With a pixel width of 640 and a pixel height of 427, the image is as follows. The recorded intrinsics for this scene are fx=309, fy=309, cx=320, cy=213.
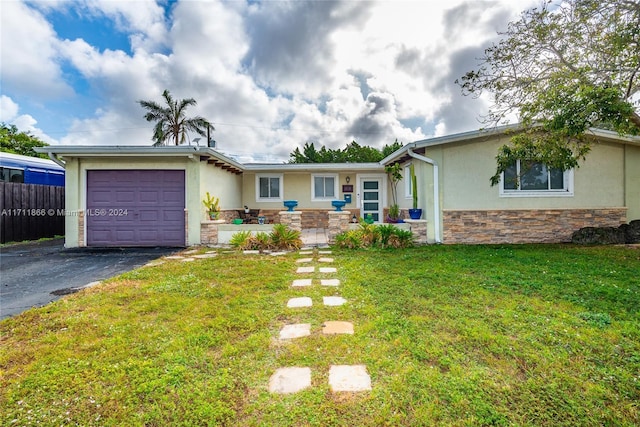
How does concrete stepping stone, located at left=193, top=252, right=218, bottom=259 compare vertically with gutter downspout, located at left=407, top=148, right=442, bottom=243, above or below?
below

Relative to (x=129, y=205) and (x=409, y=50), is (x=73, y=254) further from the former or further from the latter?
(x=409, y=50)

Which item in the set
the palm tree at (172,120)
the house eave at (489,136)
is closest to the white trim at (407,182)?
the house eave at (489,136)

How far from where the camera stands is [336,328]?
3133mm

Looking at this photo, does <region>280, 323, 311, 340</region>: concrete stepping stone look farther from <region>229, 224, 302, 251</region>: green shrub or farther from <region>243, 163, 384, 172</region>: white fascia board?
<region>243, 163, 384, 172</region>: white fascia board

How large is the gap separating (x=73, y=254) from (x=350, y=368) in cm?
849

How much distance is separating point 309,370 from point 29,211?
12.6m

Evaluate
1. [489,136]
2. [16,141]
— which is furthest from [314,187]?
[16,141]

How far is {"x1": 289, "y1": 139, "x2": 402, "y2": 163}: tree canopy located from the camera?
29922 mm

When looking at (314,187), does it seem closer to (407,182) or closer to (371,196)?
(371,196)

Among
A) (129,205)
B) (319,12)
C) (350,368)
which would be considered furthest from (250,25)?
(350,368)

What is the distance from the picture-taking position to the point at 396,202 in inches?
488

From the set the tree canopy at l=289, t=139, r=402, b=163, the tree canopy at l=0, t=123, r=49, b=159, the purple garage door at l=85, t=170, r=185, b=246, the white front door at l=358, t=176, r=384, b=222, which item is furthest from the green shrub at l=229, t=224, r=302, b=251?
the tree canopy at l=0, t=123, r=49, b=159

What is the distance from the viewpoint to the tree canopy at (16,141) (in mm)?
21906

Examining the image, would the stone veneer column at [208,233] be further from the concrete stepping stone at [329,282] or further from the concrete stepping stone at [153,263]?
the concrete stepping stone at [329,282]
